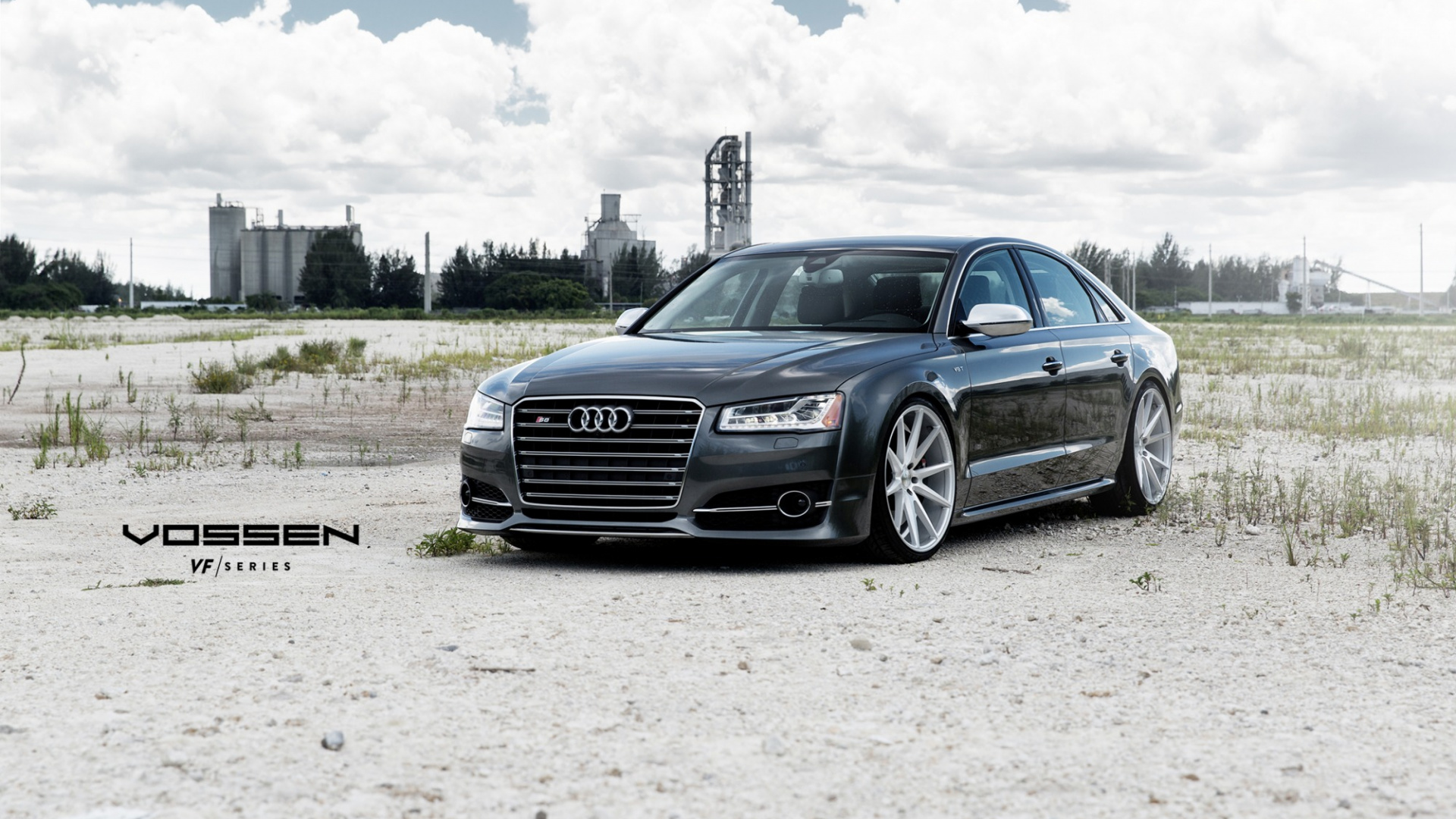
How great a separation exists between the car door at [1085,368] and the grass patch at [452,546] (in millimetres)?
3088

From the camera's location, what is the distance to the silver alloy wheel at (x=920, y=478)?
729 cm

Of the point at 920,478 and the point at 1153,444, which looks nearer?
the point at 920,478

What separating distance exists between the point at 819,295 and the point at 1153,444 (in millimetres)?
2720

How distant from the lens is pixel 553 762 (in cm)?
403

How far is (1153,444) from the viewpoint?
9781 mm

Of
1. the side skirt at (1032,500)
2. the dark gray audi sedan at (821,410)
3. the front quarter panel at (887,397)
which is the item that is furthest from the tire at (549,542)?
the side skirt at (1032,500)

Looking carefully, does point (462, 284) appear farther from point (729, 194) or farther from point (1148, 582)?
point (1148, 582)

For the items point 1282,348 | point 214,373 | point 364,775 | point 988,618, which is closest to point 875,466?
point 988,618

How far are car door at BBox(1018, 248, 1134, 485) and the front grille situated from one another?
8.72 ft

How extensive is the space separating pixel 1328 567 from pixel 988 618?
2372 millimetres

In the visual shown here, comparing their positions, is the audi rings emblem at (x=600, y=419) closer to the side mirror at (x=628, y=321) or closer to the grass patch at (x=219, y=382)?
the side mirror at (x=628, y=321)

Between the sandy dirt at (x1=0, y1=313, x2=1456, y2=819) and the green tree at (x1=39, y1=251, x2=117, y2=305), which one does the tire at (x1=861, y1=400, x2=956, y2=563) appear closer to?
the sandy dirt at (x1=0, y1=313, x2=1456, y2=819)

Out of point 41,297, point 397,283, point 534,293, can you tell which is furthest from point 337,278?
point 41,297

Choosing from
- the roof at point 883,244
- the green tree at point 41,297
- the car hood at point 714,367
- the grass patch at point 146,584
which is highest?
the green tree at point 41,297
